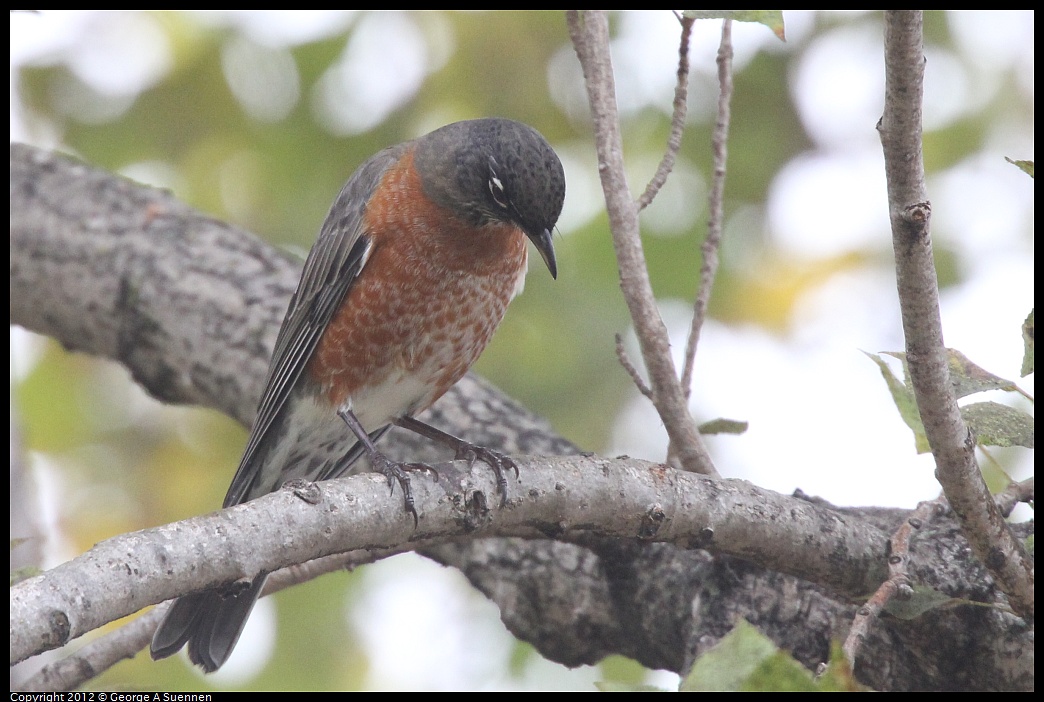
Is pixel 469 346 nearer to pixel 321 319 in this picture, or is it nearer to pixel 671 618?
pixel 321 319

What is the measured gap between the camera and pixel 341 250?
3.84 metres

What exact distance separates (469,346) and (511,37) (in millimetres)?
2040

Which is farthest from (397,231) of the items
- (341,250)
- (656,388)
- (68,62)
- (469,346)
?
(68,62)

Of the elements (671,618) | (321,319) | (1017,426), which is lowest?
(671,618)

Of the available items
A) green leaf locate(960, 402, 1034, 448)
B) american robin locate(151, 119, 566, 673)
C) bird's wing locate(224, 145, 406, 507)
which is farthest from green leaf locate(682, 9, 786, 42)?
bird's wing locate(224, 145, 406, 507)

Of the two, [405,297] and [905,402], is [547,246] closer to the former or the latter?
[405,297]

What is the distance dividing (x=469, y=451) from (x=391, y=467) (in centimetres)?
59

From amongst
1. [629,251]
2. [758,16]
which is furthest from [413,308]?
[758,16]

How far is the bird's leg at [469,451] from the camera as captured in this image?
2.69 m

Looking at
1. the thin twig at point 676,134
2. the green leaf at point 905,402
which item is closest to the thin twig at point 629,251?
the thin twig at point 676,134

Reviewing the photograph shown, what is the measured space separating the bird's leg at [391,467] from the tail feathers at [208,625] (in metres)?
0.53

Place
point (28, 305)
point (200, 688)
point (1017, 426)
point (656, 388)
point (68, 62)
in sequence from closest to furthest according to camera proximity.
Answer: point (1017, 426)
point (656, 388)
point (28, 305)
point (200, 688)
point (68, 62)

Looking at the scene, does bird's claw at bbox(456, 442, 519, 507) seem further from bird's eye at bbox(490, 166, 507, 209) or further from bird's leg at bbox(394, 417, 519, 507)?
bird's eye at bbox(490, 166, 507, 209)

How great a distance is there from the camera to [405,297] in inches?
144
